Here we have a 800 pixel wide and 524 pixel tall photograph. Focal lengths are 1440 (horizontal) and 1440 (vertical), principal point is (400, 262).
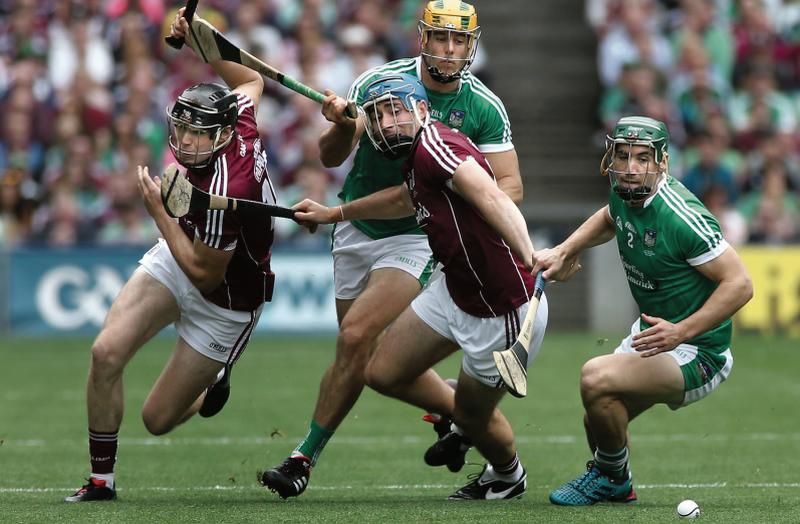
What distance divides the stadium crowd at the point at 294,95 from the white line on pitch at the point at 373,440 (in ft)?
17.9

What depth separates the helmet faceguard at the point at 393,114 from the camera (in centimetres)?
620

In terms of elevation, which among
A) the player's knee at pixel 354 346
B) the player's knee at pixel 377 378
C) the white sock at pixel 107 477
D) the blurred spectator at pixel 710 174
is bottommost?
the blurred spectator at pixel 710 174

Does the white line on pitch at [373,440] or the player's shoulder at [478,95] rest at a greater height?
the player's shoulder at [478,95]

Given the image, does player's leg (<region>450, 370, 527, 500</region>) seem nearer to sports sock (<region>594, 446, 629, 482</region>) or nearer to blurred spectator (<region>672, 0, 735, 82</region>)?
sports sock (<region>594, 446, 629, 482</region>)

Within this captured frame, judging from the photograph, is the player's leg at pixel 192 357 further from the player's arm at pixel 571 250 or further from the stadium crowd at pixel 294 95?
the stadium crowd at pixel 294 95

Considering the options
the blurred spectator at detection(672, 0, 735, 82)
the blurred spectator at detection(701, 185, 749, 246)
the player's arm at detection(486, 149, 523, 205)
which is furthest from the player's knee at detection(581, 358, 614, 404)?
the blurred spectator at detection(672, 0, 735, 82)

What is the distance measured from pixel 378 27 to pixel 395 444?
804 cm

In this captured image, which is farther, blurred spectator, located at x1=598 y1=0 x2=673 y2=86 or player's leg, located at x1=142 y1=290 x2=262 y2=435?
blurred spectator, located at x1=598 y1=0 x2=673 y2=86

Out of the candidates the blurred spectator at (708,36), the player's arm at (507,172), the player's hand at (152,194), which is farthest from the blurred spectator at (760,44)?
the player's hand at (152,194)

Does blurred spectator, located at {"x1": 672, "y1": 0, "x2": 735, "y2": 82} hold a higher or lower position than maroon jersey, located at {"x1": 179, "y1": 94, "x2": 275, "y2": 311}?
lower

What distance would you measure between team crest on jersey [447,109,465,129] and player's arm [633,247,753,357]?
1452 mm

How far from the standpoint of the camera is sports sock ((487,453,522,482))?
22.0 ft

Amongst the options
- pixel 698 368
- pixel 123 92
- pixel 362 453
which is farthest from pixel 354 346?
pixel 123 92

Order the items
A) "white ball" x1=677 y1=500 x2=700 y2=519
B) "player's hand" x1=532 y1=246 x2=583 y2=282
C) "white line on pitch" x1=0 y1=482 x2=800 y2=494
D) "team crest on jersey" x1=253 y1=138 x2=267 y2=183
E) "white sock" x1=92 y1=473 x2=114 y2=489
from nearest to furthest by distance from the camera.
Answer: "white ball" x1=677 y1=500 x2=700 y2=519
"player's hand" x1=532 y1=246 x2=583 y2=282
"white sock" x1=92 y1=473 x2=114 y2=489
"team crest on jersey" x1=253 y1=138 x2=267 y2=183
"white line on pitch" x1=0 y1=482 x2=800 y2=494
